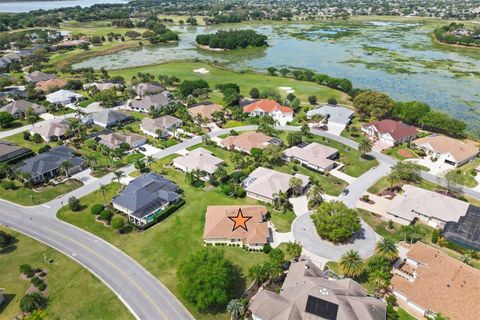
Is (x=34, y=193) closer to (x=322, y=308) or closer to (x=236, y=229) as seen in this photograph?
(x=236, y=229)

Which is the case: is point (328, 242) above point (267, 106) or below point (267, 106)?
below

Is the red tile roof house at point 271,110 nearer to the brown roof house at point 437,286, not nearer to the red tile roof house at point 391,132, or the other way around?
the red tile roof house at point 391,132

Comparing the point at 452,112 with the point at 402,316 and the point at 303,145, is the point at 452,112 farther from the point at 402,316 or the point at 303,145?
the point at 402,316

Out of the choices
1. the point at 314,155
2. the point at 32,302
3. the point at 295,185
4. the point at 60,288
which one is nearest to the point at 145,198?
the point at 60,288

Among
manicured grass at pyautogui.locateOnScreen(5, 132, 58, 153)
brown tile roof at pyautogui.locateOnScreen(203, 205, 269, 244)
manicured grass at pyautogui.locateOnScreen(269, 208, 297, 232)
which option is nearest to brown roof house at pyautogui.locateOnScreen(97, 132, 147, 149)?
manicured grass at pyautogui.locateOnScreen(5, 132, 58, 153)

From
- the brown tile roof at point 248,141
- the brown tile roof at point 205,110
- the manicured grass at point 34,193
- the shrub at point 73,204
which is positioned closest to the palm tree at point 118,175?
the manicured grass at point 34,193
